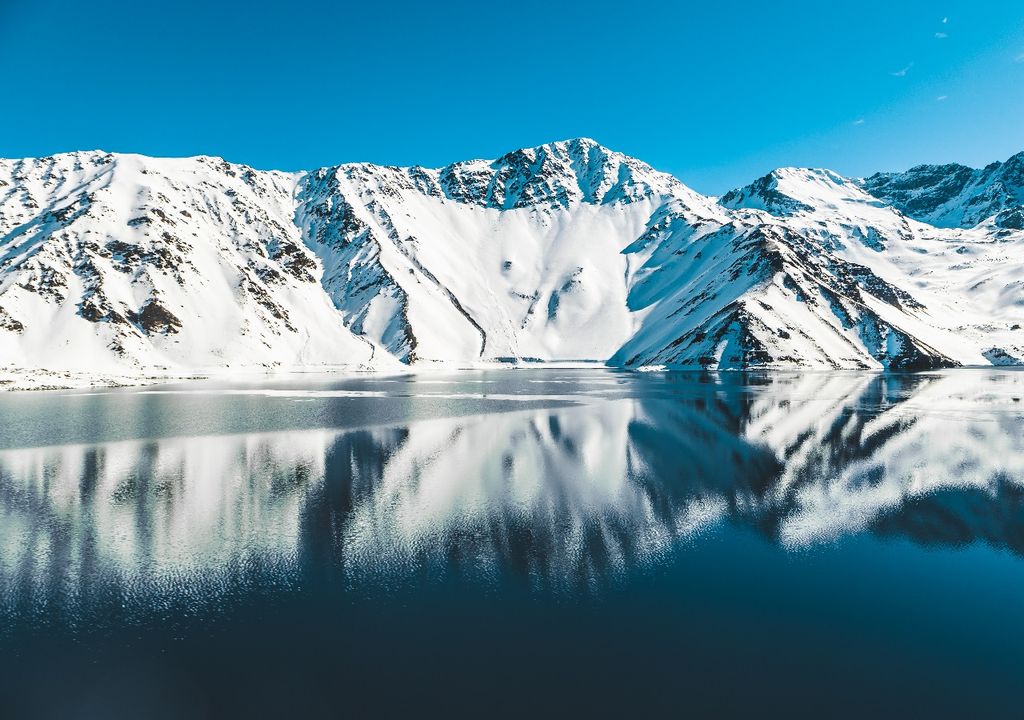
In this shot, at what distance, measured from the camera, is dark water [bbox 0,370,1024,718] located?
18.6 metres

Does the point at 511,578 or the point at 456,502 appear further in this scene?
the point at 456,502

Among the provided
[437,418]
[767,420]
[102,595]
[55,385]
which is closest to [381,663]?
[102,595]

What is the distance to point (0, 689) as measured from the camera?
734 inches

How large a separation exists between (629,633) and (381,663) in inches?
357

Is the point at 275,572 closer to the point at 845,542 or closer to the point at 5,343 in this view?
the point at 845,542

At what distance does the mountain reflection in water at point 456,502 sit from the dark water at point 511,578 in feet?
0.76

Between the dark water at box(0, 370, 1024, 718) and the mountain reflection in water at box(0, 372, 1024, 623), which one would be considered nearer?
the dark water at box(0, 370, 1024, 718)

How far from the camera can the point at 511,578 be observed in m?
27.3

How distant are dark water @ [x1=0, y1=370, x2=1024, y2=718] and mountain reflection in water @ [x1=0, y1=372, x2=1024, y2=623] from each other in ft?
0.76

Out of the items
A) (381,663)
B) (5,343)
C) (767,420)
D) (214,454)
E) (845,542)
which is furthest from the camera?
(5,343)

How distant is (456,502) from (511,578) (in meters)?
13.0

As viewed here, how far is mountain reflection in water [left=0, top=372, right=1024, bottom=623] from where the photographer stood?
28.1 metres

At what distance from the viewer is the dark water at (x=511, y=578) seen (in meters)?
18.6

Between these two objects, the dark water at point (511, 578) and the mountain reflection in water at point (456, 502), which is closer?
the dark water at point (511, 578)
